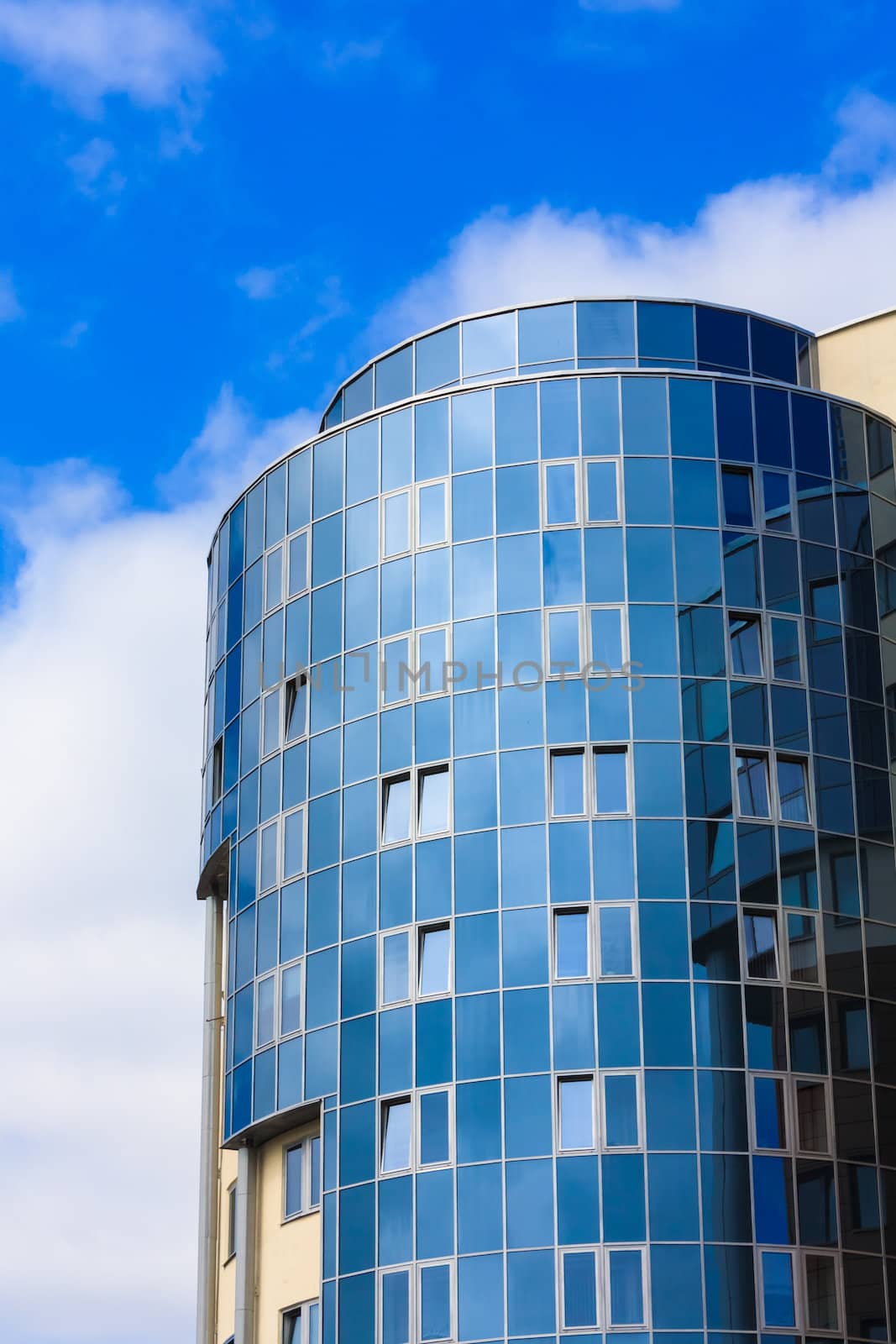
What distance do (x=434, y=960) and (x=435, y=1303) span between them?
709 centimetres

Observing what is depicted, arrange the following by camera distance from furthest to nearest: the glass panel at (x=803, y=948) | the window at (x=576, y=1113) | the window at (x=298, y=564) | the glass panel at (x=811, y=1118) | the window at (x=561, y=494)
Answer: the window at (x=298, y=564) < the window at (x=561, y=494) < the glass panel at (x=803, y=948) < the glass panel at (x=811, y=1118) < the window at (x=576, y=1113)

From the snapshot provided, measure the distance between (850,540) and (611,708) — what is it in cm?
742

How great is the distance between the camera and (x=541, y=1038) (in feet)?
156

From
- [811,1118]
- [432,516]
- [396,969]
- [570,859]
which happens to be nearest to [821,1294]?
[811,1118]

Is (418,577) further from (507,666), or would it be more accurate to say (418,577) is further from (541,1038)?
(541,1038)

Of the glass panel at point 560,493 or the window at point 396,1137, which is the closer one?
the window at point 396,1137

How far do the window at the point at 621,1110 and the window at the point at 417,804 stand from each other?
22.2 ft

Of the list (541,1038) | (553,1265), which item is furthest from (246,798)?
(553,1265)

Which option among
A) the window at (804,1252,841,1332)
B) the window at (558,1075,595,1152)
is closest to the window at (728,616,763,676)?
the window at (558,1075,595,1152)

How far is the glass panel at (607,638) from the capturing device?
166 feet

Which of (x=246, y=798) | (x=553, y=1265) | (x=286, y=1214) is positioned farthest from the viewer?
(x=246, y=798)

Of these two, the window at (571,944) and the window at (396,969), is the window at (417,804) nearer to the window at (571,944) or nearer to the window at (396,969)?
the window at (396,969)

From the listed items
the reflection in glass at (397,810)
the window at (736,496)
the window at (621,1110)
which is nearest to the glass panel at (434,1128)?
the window at (621,1110)

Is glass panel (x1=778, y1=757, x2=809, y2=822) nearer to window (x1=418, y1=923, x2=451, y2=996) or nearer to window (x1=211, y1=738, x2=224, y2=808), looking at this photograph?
window (x1=418, y1=923, x2=451, y2=996)
